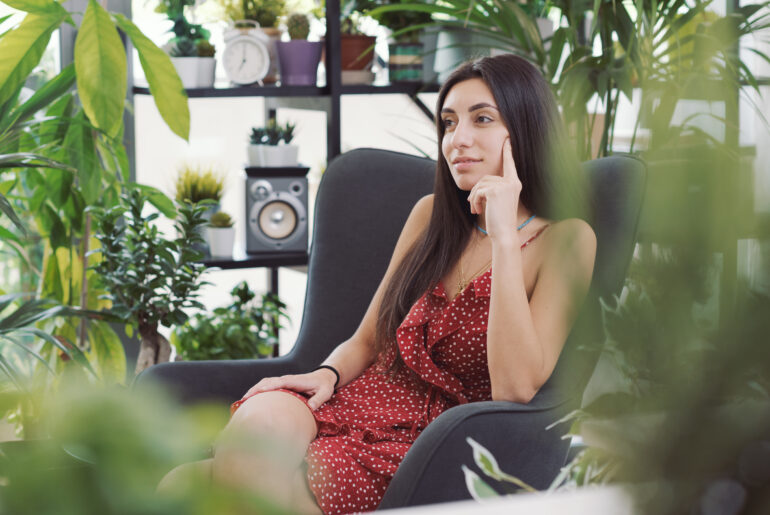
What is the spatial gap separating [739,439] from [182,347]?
2.41m

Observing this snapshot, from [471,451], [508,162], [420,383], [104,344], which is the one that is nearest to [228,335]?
[104,344]

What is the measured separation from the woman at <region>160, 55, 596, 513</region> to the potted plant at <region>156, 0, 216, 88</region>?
1037mm

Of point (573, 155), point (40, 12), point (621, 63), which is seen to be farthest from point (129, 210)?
point (573, 155)

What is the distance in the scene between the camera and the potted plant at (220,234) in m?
2.62

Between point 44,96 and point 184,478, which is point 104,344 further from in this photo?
point 184,478

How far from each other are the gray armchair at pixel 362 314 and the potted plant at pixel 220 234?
721 mm

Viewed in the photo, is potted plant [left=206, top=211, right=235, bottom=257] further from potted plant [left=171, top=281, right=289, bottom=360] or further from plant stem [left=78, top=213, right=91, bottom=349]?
plant stem [left=78, top=213, right=91, bottom=349]

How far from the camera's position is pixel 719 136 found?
0.20m

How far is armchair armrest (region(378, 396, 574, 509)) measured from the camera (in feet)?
4.12

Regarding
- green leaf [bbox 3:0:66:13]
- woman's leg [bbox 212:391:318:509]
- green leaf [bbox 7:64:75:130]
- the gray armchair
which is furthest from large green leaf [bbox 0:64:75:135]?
woman's leg [bbox 212:391:318:509]

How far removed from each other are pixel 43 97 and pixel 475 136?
3.20 ft

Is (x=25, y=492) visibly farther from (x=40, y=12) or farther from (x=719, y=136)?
(x=40, y=12)

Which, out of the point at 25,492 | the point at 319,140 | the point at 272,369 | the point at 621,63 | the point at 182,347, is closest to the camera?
the point at 25,492

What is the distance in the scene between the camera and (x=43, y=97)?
1.87 m
